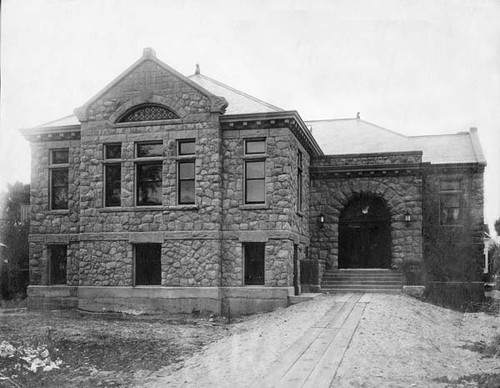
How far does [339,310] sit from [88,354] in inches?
266

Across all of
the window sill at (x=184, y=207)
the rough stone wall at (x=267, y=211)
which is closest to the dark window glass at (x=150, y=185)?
the window sill at (x=184, y=207)

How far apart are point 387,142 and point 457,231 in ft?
16.1

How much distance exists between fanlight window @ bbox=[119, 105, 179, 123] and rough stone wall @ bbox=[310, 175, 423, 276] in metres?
7.14

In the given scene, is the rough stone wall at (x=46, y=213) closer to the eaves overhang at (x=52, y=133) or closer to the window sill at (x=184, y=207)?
the eaves overhang at (x=52, y=133)

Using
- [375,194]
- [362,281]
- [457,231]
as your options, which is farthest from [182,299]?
[457,231]

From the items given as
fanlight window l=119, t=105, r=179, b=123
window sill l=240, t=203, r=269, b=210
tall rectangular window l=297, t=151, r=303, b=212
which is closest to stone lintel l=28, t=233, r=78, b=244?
fanlight window l=119, t=105, r=179, b=123

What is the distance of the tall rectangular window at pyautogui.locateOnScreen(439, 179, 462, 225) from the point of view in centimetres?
2367

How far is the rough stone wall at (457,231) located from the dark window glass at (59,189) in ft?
48.7

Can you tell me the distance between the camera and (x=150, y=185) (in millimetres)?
18375

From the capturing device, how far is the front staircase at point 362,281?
65.3 ft

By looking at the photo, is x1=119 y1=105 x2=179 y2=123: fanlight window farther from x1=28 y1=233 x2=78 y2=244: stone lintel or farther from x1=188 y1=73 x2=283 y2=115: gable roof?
x1=28 y1=233 x2=78 y2=244: stone lintel

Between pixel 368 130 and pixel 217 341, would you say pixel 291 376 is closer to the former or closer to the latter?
pixel 217 341

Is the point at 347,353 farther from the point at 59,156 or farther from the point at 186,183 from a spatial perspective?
the point at 59,156

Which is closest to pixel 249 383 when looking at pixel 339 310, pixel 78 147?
pixel 339 310
